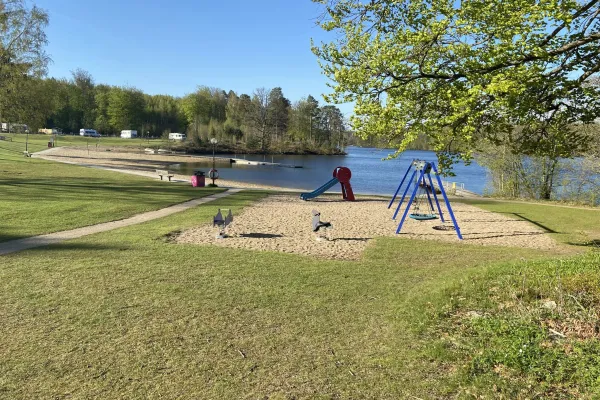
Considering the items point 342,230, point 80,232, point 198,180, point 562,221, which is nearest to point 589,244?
point 562,221

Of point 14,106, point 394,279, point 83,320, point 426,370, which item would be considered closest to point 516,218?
point 394,279

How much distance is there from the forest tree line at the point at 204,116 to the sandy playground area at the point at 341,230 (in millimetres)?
70595

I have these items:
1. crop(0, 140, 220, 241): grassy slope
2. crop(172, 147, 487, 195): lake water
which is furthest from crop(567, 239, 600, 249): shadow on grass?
crop(0, 140, 220, 241): grassy slope

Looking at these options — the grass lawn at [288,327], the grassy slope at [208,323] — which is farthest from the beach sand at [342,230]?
the grass lawn at [288,327]

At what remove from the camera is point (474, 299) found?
5629 millimetres

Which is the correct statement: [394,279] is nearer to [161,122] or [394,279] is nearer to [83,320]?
[83,320]

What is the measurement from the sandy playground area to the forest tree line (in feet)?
232

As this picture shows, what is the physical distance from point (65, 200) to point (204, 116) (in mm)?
87715

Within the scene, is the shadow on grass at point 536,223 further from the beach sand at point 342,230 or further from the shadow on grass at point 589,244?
the shadow on grass at point 589,244

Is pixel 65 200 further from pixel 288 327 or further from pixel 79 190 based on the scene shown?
pixel 288 327

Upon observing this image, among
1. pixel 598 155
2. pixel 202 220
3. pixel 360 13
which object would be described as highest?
pixel 360 13

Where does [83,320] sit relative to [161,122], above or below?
below

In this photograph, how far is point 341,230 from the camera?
13.0 m

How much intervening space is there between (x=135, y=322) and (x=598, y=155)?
23.8 m
